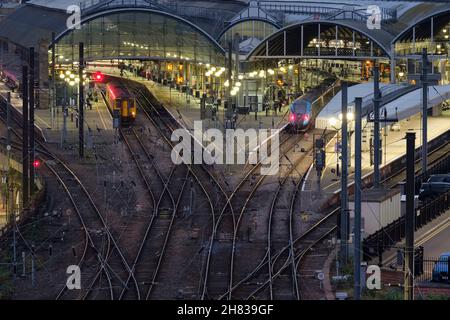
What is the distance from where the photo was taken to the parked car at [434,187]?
31.6m

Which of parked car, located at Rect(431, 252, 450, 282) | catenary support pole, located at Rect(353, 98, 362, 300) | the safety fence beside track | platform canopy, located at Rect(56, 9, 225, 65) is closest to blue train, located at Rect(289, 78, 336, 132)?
the safety fence beside track

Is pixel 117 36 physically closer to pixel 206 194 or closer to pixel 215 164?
pixel 215 164

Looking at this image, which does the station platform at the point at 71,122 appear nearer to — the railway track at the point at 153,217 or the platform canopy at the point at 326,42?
the railway track at the point at 153,217

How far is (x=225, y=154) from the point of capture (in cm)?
3881

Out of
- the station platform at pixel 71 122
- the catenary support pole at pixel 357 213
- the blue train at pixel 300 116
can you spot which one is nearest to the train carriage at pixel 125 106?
the station platform at pixel 71 122

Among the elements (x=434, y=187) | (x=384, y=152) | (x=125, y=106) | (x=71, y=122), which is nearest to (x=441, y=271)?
(x=434, y=187)

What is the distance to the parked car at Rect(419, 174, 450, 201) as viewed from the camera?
31.6 metres

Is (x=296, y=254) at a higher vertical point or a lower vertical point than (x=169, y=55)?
lower

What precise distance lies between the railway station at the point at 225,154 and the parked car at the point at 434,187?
0.33ft

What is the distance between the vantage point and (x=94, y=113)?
164 ft

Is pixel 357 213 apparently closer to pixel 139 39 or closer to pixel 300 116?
pixel 300 116

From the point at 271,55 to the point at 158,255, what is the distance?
92.1ft

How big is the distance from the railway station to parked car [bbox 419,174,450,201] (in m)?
0.10
